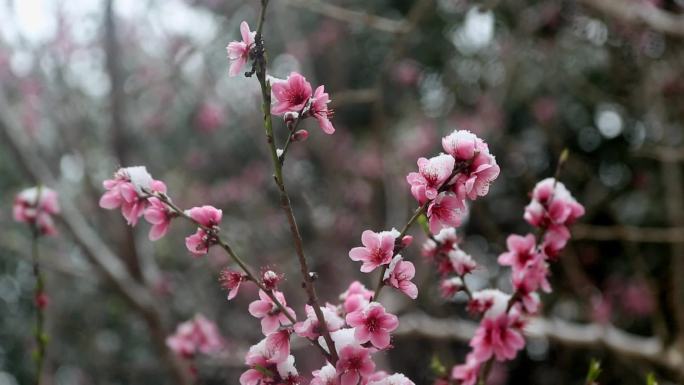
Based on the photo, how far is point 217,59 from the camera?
4.82 m

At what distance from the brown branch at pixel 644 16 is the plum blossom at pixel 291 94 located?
237cm

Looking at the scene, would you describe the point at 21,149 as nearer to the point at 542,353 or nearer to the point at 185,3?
the point at 185,3

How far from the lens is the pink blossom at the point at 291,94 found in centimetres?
95

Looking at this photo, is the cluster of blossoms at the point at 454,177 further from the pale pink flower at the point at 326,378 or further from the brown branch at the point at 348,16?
the brown branch at the point at 348,16

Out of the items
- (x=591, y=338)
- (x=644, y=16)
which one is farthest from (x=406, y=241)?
(x=644, y=16)

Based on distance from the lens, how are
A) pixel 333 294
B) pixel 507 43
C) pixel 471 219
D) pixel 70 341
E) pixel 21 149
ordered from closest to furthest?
1. pixel 21 149
2. pixel 333 294
3. pixel 507 43
4. pixel 471 219
5. pixel 70 341

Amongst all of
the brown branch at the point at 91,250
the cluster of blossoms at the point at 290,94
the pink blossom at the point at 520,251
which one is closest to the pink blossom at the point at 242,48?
the cluster of blossoms at the point at 290,94

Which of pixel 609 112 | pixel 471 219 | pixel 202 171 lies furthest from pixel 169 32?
pixel 609 112

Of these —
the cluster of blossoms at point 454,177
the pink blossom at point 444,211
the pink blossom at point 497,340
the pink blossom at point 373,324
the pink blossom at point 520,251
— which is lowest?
the pink blossom at point 373,324

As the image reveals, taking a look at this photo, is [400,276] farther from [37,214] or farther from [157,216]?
[37,214]

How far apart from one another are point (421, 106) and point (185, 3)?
212cm

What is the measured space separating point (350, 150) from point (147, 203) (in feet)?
14.3

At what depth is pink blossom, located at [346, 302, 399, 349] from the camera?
2.99 feet

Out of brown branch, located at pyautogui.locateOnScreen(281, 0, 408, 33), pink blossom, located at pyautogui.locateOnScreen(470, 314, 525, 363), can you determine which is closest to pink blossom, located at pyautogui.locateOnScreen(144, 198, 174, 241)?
pink blossom, located at pyautogui.locateOnScreen(470, 314, 525, 363)
